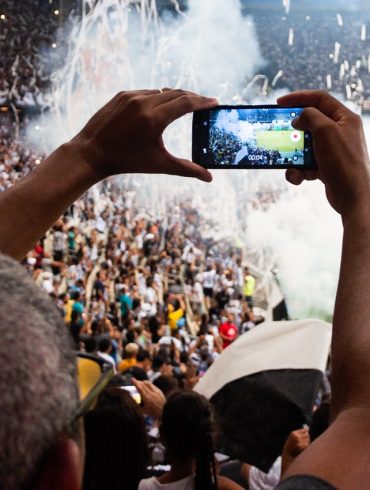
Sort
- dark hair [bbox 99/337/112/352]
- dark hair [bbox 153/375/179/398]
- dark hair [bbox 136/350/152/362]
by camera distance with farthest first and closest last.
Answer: dark hair [bbox 136/350/152/362] < dark hair [bbox 99/337/112/352] < dark hair [bbox 153/375/179/398]

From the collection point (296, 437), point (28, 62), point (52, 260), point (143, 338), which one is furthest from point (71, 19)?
point (296, 437)

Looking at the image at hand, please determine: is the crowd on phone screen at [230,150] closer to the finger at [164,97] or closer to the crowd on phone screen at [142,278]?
the crowd on phone screen at [142,278]

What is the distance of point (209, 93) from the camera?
22.3 m

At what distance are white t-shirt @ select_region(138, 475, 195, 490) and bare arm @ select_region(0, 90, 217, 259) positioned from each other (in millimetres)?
755

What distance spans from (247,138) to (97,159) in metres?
0.28

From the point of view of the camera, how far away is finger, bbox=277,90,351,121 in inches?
37.7

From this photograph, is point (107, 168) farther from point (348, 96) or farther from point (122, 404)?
point (348, 96)

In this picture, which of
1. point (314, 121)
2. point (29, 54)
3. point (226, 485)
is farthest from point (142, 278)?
point (314, 121)

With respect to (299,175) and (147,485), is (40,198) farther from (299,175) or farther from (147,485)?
(147,485)

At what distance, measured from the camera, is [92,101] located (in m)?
20.2

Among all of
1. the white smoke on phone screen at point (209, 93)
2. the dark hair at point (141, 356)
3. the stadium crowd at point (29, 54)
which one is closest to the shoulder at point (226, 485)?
the dark hair at point (141, 356)

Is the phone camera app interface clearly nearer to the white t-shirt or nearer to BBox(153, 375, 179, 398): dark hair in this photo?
the white t-shirt

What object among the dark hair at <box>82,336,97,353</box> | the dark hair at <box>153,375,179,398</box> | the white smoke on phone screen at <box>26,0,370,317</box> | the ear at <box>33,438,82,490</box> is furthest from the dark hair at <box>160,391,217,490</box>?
the white smoke on phone screen at <box>26,0,370,317</box>

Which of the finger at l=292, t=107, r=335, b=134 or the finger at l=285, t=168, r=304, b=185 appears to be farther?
the finger at l=285, t=168, r=304, b=185
